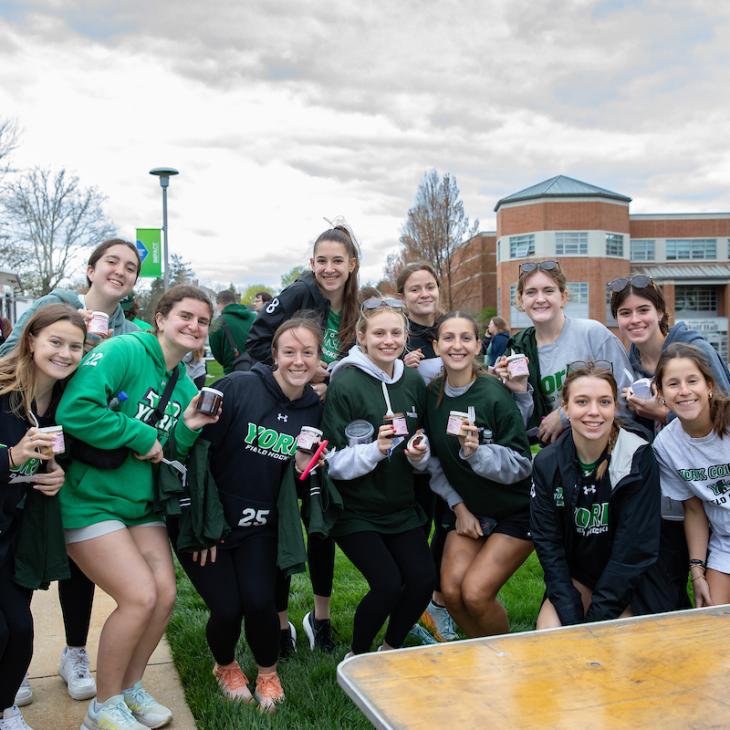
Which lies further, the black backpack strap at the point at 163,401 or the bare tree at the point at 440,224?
the bare tree at the point at 440,224

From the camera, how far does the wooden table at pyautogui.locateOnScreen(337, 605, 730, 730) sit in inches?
75.0

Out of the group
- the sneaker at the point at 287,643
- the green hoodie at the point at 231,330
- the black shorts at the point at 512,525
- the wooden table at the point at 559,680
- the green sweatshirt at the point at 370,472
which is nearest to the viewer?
the wooden table at the point at 559,680

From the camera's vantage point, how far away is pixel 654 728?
186cm

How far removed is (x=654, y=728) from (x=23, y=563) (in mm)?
2740

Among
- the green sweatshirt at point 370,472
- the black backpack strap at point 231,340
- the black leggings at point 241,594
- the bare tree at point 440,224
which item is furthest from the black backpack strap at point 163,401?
the bare tree at point 440,224

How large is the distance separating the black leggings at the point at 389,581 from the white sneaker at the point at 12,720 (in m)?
1.74

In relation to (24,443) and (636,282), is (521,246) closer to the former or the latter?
(636,282)

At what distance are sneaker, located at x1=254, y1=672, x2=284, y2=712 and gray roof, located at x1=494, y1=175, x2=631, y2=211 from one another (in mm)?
55903

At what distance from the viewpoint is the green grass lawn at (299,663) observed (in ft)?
11.8

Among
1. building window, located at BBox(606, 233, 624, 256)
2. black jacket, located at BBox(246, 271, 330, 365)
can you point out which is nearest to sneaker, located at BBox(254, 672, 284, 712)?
black jacket, located at BBox(246, 271, 330, 365)

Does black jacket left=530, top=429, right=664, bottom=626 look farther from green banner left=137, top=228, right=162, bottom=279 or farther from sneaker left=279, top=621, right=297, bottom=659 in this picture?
green banner left=137, top=228, right=162, bottom=279

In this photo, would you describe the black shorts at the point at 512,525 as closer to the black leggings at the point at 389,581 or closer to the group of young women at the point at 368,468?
the group of young women at the point at 368,468

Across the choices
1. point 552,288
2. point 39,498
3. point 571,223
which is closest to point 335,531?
point 39,498

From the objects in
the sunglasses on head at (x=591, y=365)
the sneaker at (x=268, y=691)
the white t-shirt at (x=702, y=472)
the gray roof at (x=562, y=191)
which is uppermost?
the gray roof at (x=562, y=191)
